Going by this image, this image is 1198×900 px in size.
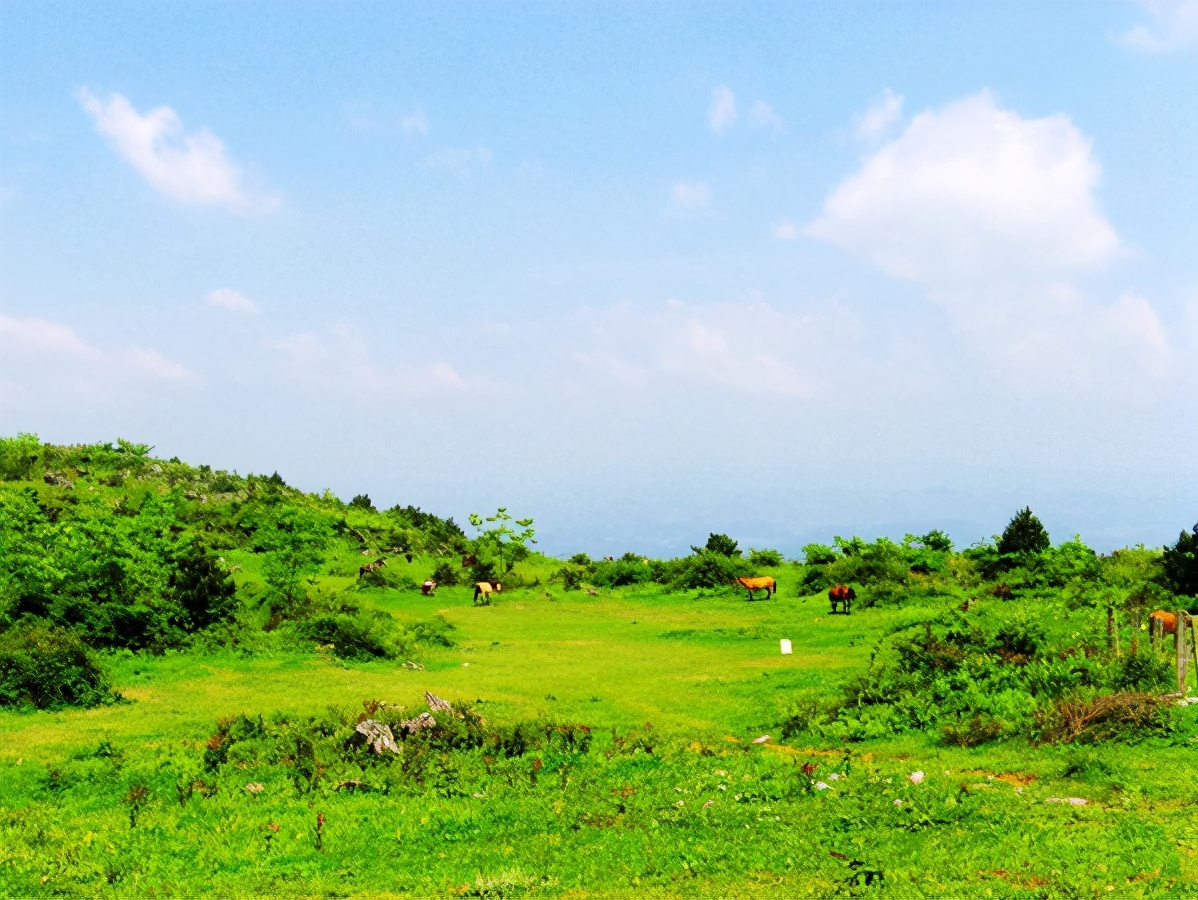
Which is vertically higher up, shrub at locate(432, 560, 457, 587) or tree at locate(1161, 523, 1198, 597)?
tree at locate(1161, 523, 1198, 597)

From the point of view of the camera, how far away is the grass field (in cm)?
1023

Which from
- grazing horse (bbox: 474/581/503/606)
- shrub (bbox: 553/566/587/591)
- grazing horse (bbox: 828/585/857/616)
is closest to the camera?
grazing horse (bbox: 828/585/857/616)

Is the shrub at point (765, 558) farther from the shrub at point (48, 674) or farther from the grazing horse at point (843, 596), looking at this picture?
the shrub at point (48, 674)

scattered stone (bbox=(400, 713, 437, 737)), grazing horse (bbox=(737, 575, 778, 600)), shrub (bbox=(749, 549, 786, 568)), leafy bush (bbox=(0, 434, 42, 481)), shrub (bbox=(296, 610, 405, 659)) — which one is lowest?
scattered stone (bbox=(400, 713, 437, 737))

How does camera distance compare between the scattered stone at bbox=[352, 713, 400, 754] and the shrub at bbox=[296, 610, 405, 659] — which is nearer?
the scattered stone at bbox=[352, 713, 400, 754]

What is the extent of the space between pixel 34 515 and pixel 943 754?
2854 cm

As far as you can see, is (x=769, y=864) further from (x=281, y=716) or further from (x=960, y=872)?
(x=281, y=716)

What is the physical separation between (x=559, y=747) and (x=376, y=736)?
9.84 feet

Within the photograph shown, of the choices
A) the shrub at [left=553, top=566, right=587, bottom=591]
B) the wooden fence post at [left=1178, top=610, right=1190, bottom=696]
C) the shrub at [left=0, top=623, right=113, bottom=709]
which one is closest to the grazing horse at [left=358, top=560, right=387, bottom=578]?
the shrub at [left=553, top=566, right=587, bottom=591]

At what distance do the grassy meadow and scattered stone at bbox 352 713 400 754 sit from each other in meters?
0.12

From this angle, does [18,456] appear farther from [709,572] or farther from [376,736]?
[376,736]

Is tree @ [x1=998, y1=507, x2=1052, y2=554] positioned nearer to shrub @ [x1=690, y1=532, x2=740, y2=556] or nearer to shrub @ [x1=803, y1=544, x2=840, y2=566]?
shrub @ [x1=803, y1=544, x2=840, y2=566]

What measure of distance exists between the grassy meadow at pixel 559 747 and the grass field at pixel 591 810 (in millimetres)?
56

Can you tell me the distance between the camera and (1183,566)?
31.5m
